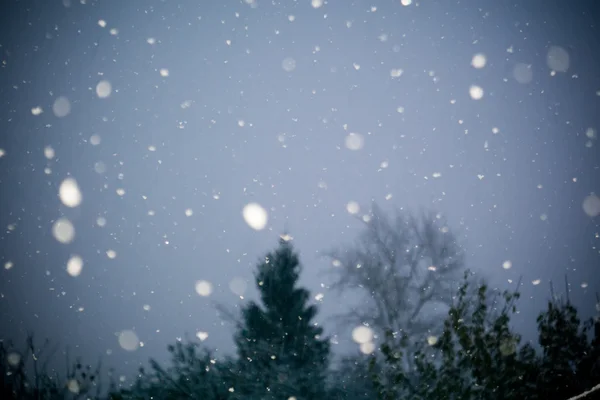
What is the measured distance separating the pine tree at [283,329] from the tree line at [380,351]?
0.03 meters

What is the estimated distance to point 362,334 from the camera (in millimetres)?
14117

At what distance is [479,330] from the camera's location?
3.95m

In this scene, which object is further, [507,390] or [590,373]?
[507,390]

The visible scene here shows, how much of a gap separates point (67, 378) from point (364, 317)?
36.2ft

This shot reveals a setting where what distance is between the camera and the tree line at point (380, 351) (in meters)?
3.80

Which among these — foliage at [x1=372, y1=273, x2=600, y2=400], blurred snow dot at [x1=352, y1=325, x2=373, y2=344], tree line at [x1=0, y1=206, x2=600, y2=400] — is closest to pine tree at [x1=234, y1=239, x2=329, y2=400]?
tree line at [x1=0, y1=206, x2=600, y2=400]

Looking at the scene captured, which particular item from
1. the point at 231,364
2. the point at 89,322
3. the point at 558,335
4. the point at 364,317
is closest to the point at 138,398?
the point at 231,364

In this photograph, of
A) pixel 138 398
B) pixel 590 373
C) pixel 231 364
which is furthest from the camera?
pixel 231 364

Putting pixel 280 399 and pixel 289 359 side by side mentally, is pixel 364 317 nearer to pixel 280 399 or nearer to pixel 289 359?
pixel 289 359

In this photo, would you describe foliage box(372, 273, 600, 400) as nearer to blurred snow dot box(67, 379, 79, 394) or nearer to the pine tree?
the pine tree

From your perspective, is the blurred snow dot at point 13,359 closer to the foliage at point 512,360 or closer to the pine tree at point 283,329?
the pine tree at point 283,329

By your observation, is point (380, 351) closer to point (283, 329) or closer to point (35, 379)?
point (283, 329)

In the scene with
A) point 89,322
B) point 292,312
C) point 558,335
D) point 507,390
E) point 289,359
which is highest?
point 89,322

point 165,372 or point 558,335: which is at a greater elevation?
point 165,372
